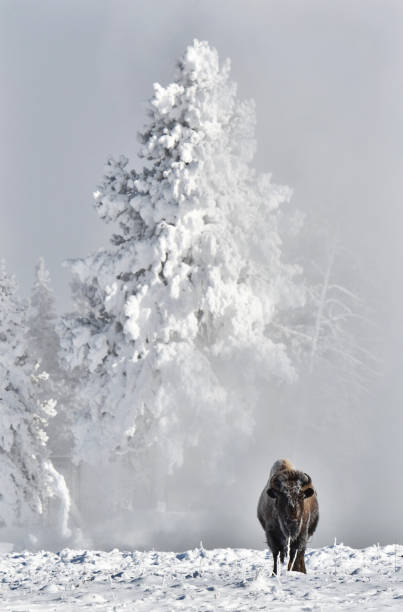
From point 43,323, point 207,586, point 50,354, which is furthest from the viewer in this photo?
point 43,323

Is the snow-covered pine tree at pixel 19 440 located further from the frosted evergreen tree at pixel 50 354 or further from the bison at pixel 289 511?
the bison at pixel 289 511

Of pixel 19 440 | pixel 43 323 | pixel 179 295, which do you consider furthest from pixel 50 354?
pixel 179 295

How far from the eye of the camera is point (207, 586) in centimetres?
803

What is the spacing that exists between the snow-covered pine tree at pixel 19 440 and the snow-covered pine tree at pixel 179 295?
223cm

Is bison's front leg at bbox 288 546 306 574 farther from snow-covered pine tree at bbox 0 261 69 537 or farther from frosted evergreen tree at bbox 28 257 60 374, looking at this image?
frosted evergreen tree at bbox 28 257 60 374

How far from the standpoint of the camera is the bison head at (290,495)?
25.1ft

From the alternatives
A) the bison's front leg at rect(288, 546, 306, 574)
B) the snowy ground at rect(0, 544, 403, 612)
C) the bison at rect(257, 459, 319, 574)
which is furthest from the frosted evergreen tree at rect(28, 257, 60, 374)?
the bison at rect(257, 459, 319, 574)

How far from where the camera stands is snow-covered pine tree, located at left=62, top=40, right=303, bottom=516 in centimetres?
2694

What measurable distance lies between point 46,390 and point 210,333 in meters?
8.27

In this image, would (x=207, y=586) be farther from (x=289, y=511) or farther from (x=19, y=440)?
(x=19, y=440)

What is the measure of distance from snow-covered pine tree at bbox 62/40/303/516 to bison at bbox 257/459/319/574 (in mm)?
18144

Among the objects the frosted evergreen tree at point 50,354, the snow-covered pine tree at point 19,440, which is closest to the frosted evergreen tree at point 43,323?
the frosted evergreen tree at point 50,354

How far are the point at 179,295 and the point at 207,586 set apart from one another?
64.0 feet

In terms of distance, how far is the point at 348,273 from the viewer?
37.8 metres
